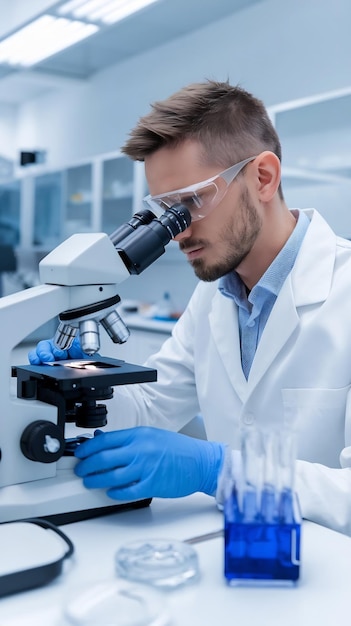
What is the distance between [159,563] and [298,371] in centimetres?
70

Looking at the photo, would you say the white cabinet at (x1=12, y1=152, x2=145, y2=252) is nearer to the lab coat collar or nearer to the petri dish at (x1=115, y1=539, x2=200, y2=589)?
the lab coat collar

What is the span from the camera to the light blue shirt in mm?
1464

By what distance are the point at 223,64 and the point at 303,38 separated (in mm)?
714

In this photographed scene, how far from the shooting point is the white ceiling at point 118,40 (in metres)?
4.19

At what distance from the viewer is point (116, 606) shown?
66cm

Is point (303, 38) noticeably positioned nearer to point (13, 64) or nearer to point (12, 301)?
point (13, 64)

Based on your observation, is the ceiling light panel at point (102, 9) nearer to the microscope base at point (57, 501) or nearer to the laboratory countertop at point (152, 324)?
the laboratory countertop at point (152, 324)

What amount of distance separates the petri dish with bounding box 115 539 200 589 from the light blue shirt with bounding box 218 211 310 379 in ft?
2.29

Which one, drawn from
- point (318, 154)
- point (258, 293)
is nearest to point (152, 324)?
point (318, 154)

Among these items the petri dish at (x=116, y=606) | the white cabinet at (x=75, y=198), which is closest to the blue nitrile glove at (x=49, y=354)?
the petri dish at (x=116, y=606)

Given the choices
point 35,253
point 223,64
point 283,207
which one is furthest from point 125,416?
point 35,253

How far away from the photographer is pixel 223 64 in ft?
14.7

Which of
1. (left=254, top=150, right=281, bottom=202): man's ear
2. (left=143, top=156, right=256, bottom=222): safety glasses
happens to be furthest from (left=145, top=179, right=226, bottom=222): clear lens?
(left=254, top=150, right=281, bottom=202): man's ear

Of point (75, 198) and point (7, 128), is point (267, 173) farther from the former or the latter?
point (7, 128)
